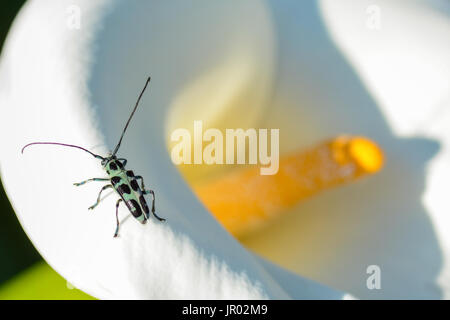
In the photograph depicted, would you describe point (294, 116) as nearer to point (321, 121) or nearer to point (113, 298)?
point (321, 121)

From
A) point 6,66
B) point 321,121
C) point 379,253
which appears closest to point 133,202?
point 6,66

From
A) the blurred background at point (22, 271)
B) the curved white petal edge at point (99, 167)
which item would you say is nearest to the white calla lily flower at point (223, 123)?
the curved white petal edge at point (99, 167)

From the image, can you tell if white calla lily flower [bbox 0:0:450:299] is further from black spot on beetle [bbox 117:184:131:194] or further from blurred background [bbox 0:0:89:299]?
blurred background [bbox 0:0:89:299]

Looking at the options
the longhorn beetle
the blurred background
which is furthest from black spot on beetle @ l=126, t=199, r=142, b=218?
the blurred background

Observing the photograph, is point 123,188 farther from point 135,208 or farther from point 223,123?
point 223,123

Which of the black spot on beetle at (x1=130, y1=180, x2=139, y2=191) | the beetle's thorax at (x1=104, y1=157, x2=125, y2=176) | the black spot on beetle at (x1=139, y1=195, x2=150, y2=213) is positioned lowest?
the black spot on beetle at (x1=139, y1=195, x2=150, y2=213)

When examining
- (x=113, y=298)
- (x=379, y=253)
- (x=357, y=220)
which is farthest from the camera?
(x=357, y=220)

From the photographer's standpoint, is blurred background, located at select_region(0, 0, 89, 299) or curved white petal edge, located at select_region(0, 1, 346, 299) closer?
curved white petal edge, located at select_region(0, 1, 346, 299)

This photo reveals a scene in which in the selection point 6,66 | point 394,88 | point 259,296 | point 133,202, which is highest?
point 394,88
